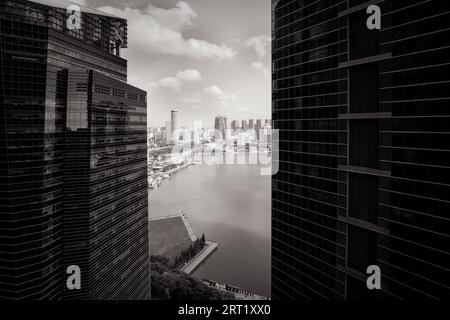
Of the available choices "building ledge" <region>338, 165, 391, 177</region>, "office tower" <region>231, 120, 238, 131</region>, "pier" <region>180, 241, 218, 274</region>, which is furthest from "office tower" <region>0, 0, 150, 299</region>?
"office tower" <region>231, 120, 238, 131</region>

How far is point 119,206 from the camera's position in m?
28.5

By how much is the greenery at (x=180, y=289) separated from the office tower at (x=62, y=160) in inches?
95.3

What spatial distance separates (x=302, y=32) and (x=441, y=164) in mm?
11820

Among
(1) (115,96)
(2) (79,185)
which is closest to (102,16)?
(1) (115,96)

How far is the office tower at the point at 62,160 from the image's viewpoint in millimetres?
20828

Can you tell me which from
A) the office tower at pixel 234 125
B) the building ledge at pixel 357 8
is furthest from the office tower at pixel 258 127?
the building ledge at pixel 357 8

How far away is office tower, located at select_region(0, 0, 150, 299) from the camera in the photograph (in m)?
20.8

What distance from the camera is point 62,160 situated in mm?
23688

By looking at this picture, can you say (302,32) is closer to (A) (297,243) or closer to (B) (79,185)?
(A) (297,243)

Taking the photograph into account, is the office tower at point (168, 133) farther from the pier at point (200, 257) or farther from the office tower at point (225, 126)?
the pier at point (200, 257)

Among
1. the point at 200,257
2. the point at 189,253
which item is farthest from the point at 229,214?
the point at 189,253

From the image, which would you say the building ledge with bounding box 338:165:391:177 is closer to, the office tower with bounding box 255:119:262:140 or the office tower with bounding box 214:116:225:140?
the office tower with bounding box 255:119:262:140

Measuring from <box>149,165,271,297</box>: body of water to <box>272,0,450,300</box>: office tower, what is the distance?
1596cm

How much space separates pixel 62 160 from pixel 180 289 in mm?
17270
